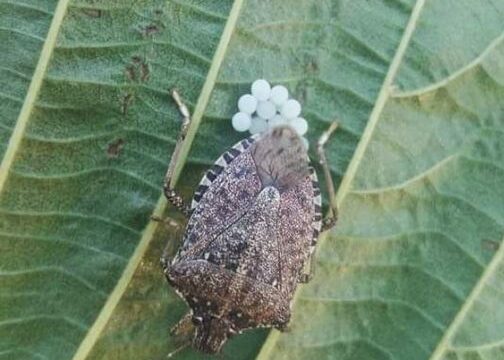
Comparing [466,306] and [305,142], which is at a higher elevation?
[305,142]

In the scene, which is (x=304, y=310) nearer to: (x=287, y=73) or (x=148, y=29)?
(x=287, y=73)

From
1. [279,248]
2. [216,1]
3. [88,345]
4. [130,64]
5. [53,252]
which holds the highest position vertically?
[216,1]

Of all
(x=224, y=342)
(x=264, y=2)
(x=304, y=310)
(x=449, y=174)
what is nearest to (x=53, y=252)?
(x=224, y=342)

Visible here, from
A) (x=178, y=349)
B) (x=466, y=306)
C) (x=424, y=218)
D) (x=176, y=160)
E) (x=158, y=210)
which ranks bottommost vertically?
(x=178, y=349)

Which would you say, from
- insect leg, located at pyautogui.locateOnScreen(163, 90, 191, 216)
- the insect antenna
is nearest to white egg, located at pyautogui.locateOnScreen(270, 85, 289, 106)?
insect leg, located at pyautogui.locateOnScreen(163, 90, 191, 216)

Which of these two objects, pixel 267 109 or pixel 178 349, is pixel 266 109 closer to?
pixel 267 109

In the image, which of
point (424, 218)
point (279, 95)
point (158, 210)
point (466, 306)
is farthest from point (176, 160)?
point (466, 306)

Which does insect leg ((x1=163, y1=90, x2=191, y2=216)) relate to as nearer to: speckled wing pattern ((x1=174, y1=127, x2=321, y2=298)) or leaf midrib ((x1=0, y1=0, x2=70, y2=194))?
speckled wing pattern ((x1=174, y1=127, x2=321, y2=298))

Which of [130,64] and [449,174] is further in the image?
[449,174]
